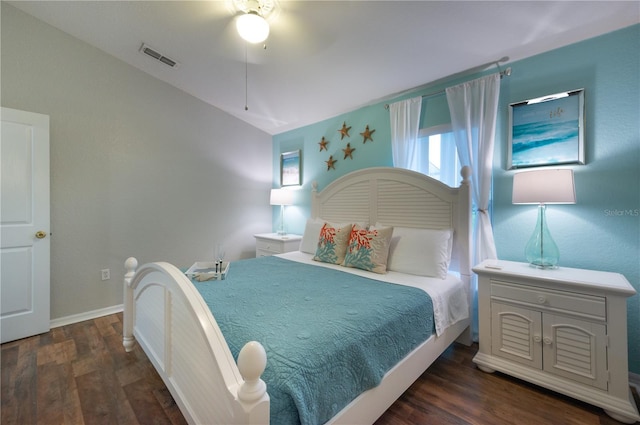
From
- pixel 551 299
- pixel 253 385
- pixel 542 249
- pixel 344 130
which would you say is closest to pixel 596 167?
pixel 542 249

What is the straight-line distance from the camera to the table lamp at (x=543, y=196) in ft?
5.69

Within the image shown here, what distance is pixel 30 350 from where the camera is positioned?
7.29 ft

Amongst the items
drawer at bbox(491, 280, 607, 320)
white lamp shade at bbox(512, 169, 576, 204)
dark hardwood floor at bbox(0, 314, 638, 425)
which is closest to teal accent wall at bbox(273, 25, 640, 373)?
white lamp shade at bbox(512, 169, 576, 204)

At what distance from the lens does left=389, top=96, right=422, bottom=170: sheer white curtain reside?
2.75m

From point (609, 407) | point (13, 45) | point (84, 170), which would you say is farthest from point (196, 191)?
point (609, 407)

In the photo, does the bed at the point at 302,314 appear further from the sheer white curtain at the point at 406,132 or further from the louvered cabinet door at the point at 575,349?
the louvered cabinet door at the point at 575,349

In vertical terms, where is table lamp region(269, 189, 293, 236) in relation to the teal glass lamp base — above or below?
above

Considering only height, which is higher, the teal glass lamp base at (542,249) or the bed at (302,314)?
the teal glass lamp base at (542,249)

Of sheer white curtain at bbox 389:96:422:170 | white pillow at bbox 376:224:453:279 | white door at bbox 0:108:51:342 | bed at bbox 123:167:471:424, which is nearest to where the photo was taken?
bed at bbox 123:167:471:424

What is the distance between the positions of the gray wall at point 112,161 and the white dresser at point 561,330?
341 cm

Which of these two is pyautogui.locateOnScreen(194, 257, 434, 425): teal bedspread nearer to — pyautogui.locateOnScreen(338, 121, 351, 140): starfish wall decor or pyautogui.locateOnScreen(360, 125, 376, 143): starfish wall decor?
pyautogui.locateOnScreen(360, 125, 376, 143): starfish wall decor

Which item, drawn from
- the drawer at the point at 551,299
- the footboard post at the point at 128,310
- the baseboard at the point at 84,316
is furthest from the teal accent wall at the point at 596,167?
the baseboard at the point at 84,316

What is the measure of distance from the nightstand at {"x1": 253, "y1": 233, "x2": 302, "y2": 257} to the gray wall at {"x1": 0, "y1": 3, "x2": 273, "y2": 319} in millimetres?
503

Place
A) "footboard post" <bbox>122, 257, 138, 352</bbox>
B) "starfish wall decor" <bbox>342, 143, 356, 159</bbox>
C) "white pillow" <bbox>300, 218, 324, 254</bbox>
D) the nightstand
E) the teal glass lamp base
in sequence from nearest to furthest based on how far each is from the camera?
1. the teal glass lamp base
2. "footboard post" <bbox>122, 257, 138, 352</bbox>
3. "white pillow" <bbox>300, 218, 324, 254</bbox>
4. "starfish wall decor" <bbox>342, 143, 356, 159</bbox>
5. the nightstand
